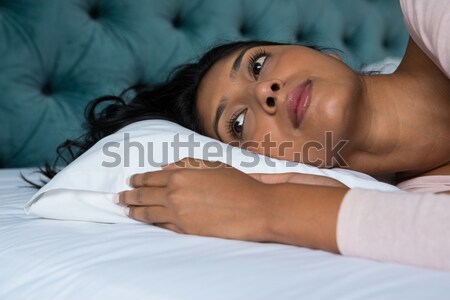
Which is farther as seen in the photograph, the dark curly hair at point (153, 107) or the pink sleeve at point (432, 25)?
the dark curly hair at point (153, 107)

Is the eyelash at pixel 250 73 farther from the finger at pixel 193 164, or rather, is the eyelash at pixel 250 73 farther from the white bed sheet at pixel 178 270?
the white bed sheet at pixel 178 270

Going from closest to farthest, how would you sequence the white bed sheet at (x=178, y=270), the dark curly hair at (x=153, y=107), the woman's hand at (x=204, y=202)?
the white bed sheet at (x=178, y=270) < the woman's hand at (x=204, y=202) < the dark curly hair at (x=153, y=107)

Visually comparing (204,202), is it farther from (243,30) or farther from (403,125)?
(243,30)

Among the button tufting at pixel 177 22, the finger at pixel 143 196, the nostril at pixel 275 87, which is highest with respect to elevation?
the button tufting at pixel 177 22

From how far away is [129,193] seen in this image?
0.69 meters

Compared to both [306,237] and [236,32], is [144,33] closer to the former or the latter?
[236,32]

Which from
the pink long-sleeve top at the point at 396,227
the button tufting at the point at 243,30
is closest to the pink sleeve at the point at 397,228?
the pink long-sleeve top at the point at 396,227

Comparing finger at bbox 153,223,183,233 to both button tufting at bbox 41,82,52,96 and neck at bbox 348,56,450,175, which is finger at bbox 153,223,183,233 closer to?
neck at bbox 348,56,450,175

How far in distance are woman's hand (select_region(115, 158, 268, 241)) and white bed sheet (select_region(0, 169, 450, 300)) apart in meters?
0.02

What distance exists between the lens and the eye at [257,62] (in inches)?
36.5

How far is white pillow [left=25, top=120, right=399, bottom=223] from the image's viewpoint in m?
0.71

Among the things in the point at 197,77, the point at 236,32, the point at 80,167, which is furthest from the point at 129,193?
the point at 236,32

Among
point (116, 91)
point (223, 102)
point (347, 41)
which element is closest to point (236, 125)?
point (223, 102)

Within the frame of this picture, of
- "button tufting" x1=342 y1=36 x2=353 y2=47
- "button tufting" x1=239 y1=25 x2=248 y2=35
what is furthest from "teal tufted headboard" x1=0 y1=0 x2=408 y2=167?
"button tufting" x1=342 y1=36 x2=353 y2=47
